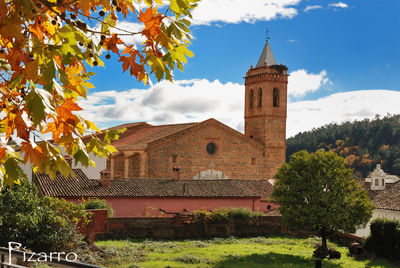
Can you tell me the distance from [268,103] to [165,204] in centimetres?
2146

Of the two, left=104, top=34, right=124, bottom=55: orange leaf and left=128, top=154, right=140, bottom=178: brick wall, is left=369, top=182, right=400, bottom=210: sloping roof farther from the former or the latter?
left=104, top=34, right=124, bottom=55: orange leaf

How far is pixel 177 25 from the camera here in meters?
3.76

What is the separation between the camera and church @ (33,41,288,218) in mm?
26719

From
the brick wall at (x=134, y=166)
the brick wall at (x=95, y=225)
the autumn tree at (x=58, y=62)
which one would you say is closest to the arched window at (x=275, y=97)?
the brick wall at (x=134, y=166)

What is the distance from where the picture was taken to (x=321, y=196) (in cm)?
2150

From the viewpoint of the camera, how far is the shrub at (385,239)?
20.9 m

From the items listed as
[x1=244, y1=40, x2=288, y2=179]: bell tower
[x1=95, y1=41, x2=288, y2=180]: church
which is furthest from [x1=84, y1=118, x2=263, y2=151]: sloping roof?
[x1=244, y1=40, x2=288, y2=179]: bell tower

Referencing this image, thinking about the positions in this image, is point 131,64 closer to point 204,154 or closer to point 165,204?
point 165,204

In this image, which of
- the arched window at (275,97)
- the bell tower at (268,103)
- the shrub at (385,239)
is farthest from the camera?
the arched window at (275,97)

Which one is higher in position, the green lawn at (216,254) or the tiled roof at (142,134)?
the tiled roof at (142,134)

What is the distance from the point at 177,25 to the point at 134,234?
20.4 metres

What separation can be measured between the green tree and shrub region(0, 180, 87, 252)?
11.2 meters

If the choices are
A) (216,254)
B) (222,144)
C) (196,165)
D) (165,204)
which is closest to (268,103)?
(222,144)

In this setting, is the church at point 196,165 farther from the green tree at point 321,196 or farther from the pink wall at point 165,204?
the green tree at point 321,196
